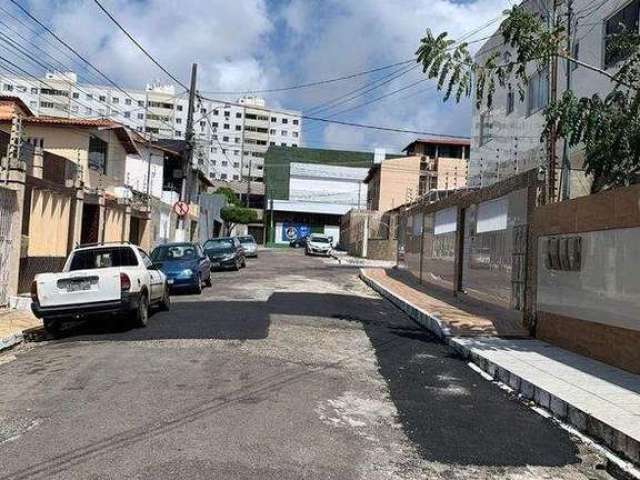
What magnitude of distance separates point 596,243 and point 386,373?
373 cm

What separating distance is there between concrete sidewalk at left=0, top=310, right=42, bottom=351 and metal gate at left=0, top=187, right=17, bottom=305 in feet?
2.44

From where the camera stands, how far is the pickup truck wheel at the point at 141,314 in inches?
479

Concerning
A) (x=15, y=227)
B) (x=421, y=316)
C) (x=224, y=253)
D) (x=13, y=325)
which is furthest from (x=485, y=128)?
(x=13, y=325)

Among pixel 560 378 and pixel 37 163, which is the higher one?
pixel 37 163

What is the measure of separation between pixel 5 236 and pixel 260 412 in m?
10.2

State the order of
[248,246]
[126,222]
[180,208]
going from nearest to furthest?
[126,222] < [180,208] < [248,246]

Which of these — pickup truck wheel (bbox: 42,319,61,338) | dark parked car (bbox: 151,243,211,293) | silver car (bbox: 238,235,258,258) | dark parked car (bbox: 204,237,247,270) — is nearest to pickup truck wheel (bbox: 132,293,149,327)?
pickup truck wheel (bbox: 42,319,61,338)

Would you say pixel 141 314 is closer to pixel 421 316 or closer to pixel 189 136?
pixel 421 316

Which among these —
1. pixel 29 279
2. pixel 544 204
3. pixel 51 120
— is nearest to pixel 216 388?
pixel 544 204

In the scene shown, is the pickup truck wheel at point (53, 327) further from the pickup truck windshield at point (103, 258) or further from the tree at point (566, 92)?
the tree at point (566, 92)

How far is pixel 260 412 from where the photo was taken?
21.8 ft

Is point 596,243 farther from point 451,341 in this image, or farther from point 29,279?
point 29,279

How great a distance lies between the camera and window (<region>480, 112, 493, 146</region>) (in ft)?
86.3

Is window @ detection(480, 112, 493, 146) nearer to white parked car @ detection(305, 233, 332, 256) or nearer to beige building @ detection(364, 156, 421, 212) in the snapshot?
white parked car @ detection(305, 233, 332, 256)
